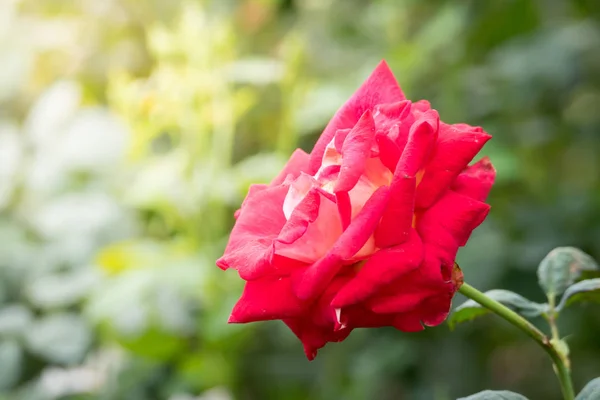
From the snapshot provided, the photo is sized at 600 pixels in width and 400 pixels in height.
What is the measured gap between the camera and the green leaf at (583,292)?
0.37 meters

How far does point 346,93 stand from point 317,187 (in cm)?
81

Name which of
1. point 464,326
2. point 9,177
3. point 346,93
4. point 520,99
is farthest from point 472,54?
point 9,177

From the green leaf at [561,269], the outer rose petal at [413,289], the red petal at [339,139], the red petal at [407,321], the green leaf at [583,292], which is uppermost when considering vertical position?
the red petal at [339,139]

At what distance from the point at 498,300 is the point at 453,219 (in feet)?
0.37

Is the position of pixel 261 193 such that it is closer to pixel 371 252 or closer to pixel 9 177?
pixel 371 252

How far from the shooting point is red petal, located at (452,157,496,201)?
1.14ft

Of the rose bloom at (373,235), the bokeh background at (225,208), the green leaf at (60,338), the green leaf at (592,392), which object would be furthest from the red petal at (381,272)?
the green leaf at (60,338)

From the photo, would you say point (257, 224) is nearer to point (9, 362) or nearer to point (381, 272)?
point (381, 272)

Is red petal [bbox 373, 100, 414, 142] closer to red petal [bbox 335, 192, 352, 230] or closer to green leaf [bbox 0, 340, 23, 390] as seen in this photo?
red petal [bbox 335, 192, 352, 230]

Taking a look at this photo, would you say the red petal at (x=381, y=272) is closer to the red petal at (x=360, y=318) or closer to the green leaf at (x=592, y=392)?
the red petal at (x=360, y=318)

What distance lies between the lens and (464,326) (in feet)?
3.73

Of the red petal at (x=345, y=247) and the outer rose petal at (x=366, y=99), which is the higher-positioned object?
the outer rose petal at (x=366, y=99)

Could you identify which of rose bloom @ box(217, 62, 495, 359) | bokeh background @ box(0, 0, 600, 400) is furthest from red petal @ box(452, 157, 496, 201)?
bokeh background @ box(0, 0, 600, 400)

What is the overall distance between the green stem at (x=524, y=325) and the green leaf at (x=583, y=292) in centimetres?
4
